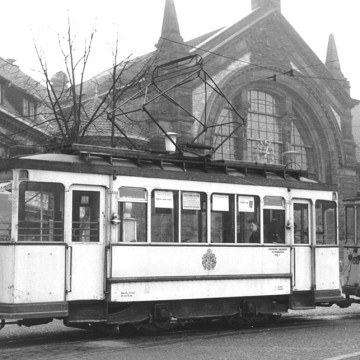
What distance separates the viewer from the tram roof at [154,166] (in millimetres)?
11250

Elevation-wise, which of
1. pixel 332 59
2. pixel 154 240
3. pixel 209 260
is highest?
pixel 332 59

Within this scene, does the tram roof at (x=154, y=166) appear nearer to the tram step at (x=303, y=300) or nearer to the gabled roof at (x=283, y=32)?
the tram step at (x=303, y=300)

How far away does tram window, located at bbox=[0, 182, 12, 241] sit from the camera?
35.4 feet

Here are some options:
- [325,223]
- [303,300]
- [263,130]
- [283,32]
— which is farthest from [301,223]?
[283,32]

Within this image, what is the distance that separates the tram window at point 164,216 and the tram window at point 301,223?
291cm


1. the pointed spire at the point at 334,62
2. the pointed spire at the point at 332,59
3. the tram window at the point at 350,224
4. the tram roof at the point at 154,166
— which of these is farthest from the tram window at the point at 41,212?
the pointed spire at the point at 332,59

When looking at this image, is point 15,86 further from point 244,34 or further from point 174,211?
point 174,211

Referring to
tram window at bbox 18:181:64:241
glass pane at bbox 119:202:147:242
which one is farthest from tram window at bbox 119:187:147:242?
tram window at bbox 18:181:64:241

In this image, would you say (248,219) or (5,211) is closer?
(5,211)

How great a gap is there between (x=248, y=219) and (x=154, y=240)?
2052mm

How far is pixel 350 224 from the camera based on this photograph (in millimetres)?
16453

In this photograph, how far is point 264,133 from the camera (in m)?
37.2

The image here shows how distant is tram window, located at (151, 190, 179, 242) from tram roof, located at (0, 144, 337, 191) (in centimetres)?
32

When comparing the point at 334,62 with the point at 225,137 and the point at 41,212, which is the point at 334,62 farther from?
the point at 41,212
